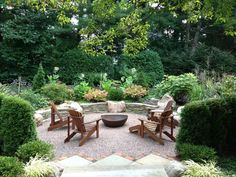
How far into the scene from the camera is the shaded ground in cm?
564

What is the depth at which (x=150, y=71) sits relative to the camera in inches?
524

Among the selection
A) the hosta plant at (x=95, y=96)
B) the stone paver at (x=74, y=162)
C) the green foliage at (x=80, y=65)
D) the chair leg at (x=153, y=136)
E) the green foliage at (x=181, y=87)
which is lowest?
the stone paver at (x=74, y=162)

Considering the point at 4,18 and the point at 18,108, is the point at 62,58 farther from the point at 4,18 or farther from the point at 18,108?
the point at 18,108

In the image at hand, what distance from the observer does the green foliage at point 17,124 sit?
510cm

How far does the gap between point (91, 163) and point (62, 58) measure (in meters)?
9.05

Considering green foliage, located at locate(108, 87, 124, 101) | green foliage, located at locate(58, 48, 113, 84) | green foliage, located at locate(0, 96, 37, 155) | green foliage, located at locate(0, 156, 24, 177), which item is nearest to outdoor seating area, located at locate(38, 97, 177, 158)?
green foliage, located at locate(0, 96, 37, 155)

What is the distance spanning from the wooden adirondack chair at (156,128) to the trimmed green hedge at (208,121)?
963 millimetres

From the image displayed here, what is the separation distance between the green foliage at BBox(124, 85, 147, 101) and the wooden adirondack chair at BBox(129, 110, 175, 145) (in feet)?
8.84

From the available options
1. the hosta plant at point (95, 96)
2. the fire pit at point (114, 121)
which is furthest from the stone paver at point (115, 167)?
the hosta plant at point (95, 96)

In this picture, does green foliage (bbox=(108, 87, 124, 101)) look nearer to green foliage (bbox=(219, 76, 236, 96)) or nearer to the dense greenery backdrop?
the dense greenery backdrop

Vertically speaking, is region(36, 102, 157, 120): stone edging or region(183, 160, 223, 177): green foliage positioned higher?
region(36, 102, 157, 120): stone edging

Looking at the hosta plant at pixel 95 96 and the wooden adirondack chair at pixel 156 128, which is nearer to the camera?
the wooden adirondack chair at pixel 156 128

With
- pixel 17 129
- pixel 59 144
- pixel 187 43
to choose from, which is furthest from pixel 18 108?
pixel 187 43

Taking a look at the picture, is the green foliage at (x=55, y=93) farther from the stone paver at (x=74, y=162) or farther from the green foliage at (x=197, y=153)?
the green foliage at (x=197, y=153)
